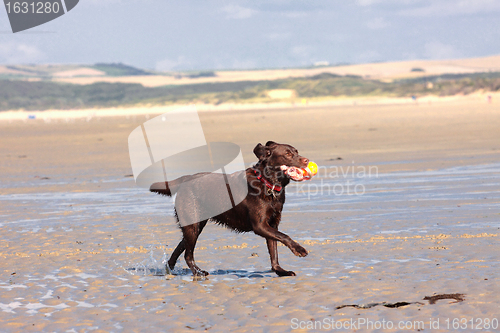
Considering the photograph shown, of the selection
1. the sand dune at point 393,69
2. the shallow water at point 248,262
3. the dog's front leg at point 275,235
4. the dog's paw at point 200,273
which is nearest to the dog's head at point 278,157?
the dog's front leg at point 275,235

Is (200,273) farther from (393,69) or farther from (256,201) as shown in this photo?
(393,69)

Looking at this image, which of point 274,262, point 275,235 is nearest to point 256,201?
point 275,235

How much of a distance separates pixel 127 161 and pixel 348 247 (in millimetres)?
15008

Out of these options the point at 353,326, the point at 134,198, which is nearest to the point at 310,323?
the point at 353,326

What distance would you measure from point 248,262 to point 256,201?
3.22ft

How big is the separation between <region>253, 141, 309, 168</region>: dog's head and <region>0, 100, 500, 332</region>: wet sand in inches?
48.4

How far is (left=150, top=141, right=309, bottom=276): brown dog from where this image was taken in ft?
27.1

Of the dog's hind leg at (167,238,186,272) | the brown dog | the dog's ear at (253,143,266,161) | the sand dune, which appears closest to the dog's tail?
the brown dog

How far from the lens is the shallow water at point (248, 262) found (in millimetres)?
6648

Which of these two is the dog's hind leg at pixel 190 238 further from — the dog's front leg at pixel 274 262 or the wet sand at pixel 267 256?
the dog's front leg at pixel 274 262

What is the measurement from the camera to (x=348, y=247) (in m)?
9.45

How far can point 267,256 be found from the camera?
9.19m

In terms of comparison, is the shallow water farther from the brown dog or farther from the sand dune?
the sand dune

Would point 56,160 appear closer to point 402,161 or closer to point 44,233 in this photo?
point 402,161
